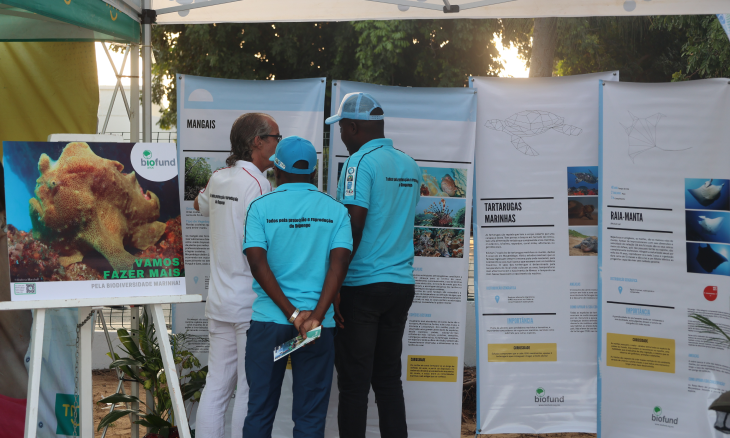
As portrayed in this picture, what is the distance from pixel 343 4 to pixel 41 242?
2050 millimetres

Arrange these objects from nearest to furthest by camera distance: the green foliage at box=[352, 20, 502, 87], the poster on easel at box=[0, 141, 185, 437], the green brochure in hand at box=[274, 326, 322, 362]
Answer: the green brochure in hand at box=[274, 326, 322, 362], the poster on easel at box=[0, 141, 185, 437], the green foliage at box=[352, 20, 502, 87]

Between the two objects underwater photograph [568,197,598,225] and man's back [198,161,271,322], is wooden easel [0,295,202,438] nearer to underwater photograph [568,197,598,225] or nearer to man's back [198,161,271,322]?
man's back [198,161,271,322]

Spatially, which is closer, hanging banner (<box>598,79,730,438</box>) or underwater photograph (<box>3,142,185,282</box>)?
underwater photograph (<box>3,142,185,282</box>)

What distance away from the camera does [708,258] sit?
327cm

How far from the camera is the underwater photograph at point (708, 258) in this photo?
10.6 feet

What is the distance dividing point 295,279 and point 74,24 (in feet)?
4.74

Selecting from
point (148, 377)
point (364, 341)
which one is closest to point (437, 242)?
point (364, 341)

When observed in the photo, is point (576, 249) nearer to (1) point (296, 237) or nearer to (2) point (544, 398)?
(2) point (544, 398)

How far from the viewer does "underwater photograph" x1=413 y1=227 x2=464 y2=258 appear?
3.37 metres

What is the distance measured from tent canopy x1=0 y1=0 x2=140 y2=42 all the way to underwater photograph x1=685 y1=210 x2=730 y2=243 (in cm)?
314

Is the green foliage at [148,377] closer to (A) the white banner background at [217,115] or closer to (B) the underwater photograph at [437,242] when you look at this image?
(A) the white banner background at [217,115]

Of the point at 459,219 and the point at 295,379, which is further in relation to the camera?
the point at 459,219

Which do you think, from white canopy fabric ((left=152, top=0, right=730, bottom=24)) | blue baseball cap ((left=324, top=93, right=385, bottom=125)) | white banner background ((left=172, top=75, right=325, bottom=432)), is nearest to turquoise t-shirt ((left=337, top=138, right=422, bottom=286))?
blue baseball cap ((left=324, top=93, right=385, bottom=125))

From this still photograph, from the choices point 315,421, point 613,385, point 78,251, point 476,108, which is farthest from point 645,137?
point 78,251
